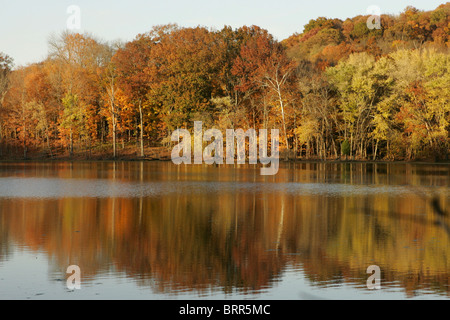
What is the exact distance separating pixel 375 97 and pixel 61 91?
36.2 meters

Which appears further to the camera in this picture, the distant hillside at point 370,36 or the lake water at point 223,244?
the distant hillside at point 370,36

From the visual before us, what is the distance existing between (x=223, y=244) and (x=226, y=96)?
154 feet

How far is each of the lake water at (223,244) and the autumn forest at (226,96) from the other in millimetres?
30626

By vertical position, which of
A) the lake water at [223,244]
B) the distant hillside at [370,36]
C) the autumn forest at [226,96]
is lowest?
the lake water at [223,244]

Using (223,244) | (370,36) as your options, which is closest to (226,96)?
(370,36)

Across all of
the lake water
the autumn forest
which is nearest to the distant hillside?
the autumn forest

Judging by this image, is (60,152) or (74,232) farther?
(60,152)

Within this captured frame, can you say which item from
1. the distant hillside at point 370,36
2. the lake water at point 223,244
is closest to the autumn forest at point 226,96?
the distant hillside at point 370,36

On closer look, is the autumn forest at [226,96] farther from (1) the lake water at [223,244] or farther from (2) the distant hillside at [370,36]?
(1) the lake water at [223,244]

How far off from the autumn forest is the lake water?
1206 inches

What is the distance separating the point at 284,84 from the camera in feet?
189

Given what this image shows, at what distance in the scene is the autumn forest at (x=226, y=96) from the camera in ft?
172
